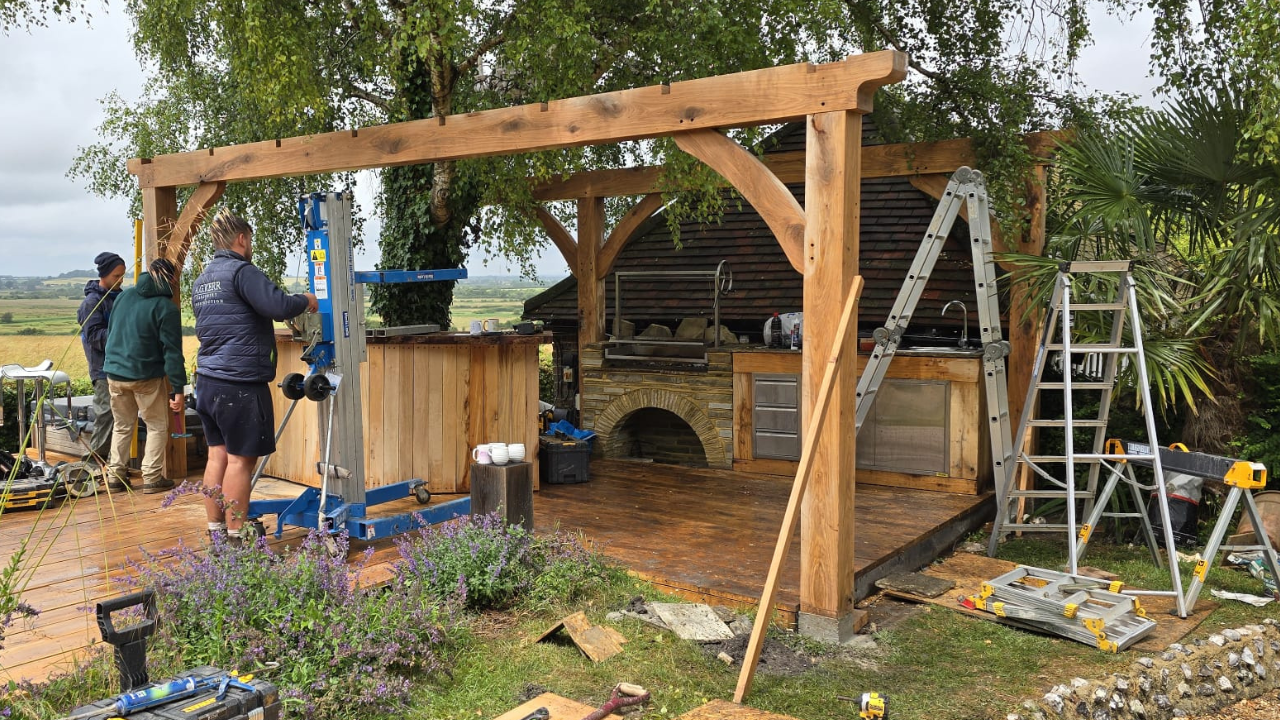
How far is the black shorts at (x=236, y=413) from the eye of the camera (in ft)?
18.2

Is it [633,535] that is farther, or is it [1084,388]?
[633,535]

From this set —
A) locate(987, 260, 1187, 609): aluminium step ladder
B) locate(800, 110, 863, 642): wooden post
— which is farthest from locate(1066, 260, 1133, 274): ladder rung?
Answer: locate(800, 110, 863, 642): wooden post

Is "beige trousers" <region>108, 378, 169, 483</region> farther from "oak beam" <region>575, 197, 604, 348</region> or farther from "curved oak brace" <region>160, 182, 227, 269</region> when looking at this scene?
"oak beam" <region>575, 197, 604, 348</region>

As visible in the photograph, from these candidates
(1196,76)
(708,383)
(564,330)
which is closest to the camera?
(1196,76)

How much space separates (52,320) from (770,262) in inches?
283

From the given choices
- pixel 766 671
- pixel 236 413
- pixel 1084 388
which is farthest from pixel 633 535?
pixel 1084 388

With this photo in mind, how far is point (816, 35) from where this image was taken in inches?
364

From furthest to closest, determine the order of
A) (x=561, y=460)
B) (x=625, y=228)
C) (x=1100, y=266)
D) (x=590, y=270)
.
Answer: (x=590, y=270), (x=625, y=228), (x=561, y=460), (x=1100, y=266)

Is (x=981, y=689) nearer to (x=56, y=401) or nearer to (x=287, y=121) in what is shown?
(x=287, y=121)

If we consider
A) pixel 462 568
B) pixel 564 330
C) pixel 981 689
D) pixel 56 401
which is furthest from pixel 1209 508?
pixel 56 401

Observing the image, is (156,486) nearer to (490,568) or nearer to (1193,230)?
(490,568)

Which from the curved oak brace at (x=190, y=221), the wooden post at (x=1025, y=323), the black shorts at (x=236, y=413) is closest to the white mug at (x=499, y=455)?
the black shorts at (x=236, y=413)

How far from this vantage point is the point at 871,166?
876 centimetres

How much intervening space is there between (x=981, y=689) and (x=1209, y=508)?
434 centimetres
